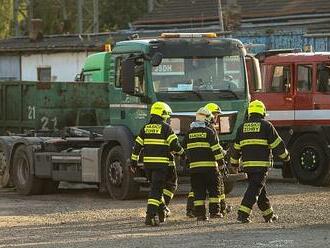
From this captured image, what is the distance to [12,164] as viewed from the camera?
18.3 metres

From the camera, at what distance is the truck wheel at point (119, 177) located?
15.6m

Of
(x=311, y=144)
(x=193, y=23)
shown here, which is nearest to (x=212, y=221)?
(x=311, y=144)

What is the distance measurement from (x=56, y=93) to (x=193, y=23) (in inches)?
707

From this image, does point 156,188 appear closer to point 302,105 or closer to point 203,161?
point 203,161

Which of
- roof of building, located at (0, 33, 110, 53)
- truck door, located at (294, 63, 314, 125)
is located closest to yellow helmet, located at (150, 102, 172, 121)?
truck door, located at (294, 63, 314, 125)

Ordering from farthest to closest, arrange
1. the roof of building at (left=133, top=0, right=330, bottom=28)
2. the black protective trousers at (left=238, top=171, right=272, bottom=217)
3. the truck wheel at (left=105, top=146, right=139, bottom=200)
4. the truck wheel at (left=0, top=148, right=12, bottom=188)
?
the roof of building at (left=133, top=0, right=330, bottom=28) → the truck wheel at (left=0, top=148, right=12, bottom=188) → the truck wheel at (left=105, top=146, right=139, bottom=200) → the black protective trousers at (left=238, top=171, right=272, bottom=217)

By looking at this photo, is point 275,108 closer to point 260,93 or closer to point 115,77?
point 260,93

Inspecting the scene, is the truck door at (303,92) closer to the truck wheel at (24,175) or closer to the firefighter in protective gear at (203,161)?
the firefighter in protective gear at (203,161)

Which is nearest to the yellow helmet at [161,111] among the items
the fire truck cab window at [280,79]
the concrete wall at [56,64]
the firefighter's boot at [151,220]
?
the firefighter's boot at [151,220]

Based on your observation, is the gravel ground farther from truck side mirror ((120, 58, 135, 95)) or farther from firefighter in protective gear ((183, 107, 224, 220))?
truck side mirror ((120, 58, 135, 95))

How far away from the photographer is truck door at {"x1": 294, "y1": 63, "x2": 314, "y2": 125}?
721 inches

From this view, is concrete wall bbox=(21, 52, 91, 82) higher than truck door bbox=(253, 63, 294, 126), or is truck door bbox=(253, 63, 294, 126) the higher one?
concrete wall bbox=(21, 52, 91, 82)

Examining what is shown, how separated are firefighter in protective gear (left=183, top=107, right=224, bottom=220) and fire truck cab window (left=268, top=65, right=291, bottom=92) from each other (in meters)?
5.59

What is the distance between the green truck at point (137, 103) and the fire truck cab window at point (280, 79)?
2946mm
